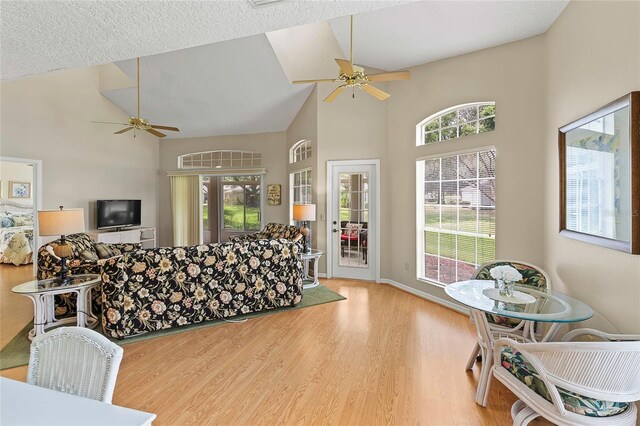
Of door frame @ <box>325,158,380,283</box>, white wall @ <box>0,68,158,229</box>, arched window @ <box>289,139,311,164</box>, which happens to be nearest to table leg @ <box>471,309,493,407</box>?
door frame @ <box>325,158,380,283</box>

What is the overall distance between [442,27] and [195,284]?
3.88 meters

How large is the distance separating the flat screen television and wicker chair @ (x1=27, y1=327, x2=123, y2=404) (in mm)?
6501

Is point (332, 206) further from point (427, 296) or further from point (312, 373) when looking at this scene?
point (312, 373)

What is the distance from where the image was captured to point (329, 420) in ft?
6.84

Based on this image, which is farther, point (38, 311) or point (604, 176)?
point (38, 311)

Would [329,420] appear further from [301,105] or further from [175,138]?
[175,138]

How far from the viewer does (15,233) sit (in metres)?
7.15

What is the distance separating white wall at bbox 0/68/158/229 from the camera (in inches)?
218

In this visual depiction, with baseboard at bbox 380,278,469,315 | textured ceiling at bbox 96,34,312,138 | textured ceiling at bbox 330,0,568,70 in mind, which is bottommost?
baseboard at bbox 380,278,469,315

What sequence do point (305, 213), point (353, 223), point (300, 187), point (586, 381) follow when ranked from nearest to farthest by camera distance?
point (586, 381)
point (305, 213)
point (353, 223)
point (300, 187)

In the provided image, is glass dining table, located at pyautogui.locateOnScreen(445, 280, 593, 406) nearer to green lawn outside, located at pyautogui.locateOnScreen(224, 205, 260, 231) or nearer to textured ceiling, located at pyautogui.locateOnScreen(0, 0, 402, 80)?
textured ceiling, located at pyautogui.locateOnScreen(0, 0, 402, 80)

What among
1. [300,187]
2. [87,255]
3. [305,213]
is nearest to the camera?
[87,255]

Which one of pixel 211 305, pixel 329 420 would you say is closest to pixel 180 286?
pixel 211 305

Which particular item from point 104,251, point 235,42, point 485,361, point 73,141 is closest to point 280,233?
point 104,251
